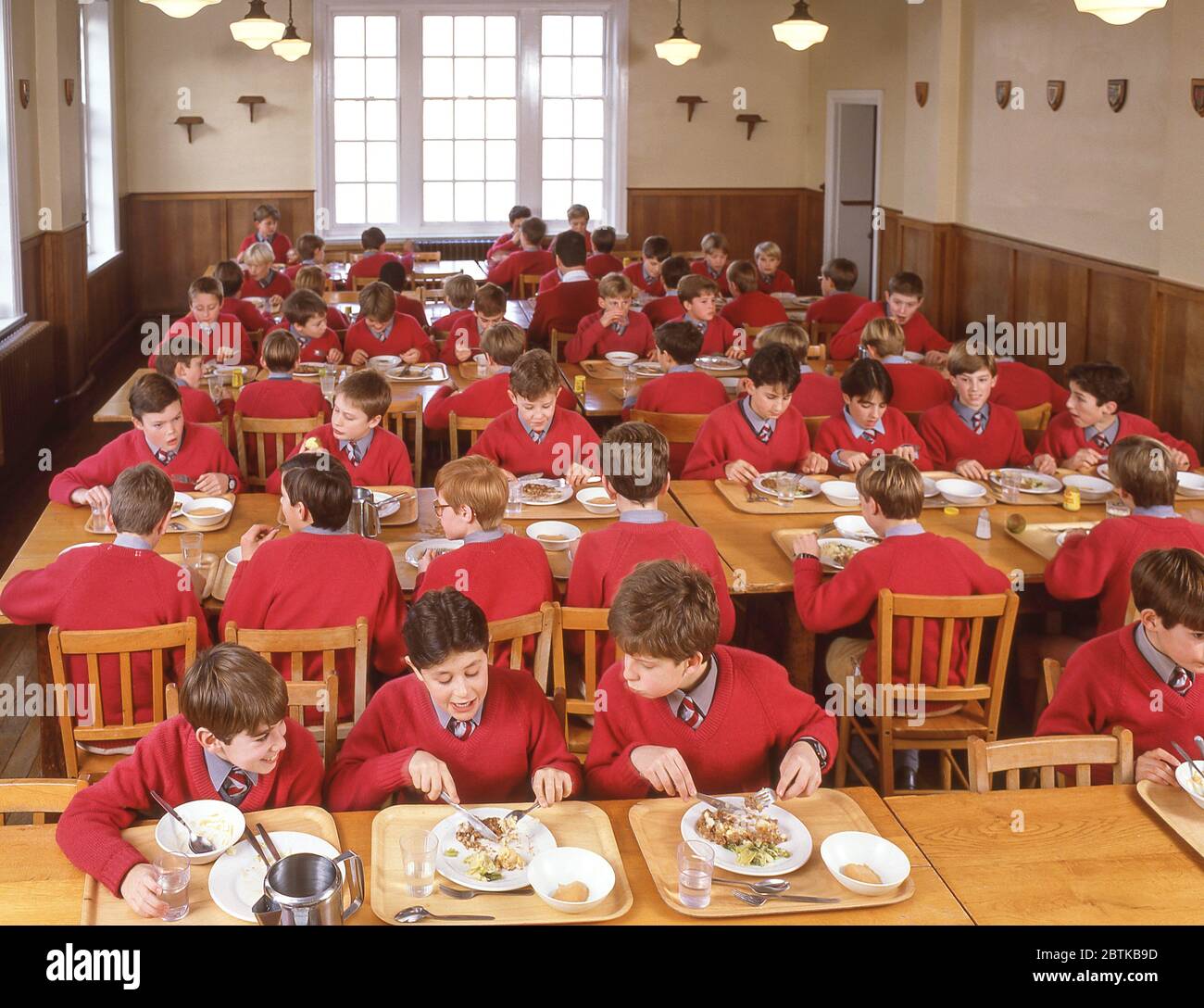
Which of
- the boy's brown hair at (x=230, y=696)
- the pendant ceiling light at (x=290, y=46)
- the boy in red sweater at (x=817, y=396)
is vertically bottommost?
the boy's brown hair at (x=230, y=696)

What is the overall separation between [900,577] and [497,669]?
1.34 metres

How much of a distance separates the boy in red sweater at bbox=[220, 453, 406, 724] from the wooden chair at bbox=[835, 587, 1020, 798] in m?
1.34

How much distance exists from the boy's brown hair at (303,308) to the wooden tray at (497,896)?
4.97 meters

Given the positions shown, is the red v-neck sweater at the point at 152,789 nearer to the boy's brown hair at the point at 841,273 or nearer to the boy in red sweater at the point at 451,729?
the boy in red sweater at the point at 451,729

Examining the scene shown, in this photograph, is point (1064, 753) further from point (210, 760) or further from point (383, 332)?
point (383, 332)

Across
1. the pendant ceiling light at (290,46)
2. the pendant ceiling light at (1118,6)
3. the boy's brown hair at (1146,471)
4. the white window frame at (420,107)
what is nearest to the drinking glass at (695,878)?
the boy's brown hair at (1146,471)

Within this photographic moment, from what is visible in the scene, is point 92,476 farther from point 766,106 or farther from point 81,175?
point 766,106

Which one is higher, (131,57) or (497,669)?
(131,57)

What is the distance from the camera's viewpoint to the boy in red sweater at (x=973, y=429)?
18.9 ft

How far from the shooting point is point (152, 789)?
270cm

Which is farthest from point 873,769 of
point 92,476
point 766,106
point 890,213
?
point 766,106

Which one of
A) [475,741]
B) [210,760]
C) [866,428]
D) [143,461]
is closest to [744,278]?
[866,428]

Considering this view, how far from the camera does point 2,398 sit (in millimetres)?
7918
